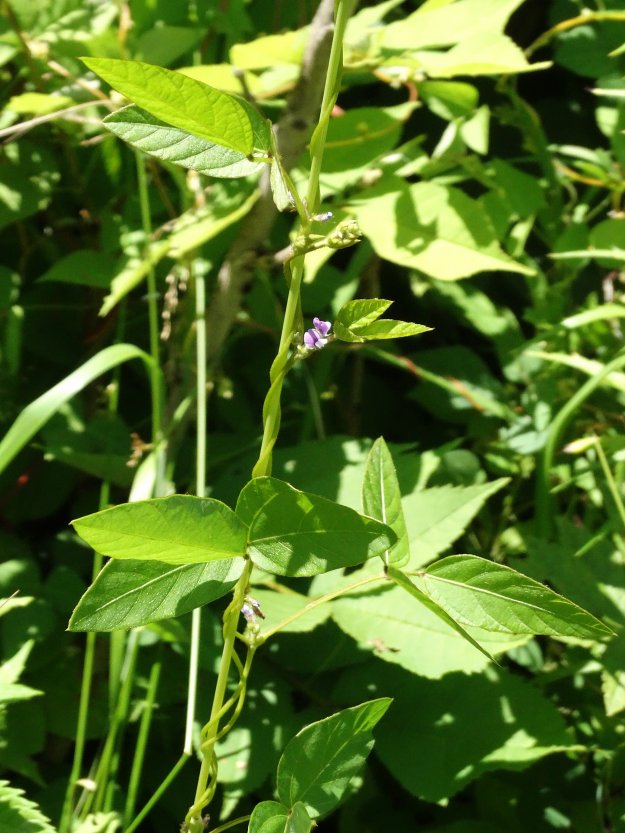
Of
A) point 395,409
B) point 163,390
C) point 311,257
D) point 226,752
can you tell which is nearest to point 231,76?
point 311,257

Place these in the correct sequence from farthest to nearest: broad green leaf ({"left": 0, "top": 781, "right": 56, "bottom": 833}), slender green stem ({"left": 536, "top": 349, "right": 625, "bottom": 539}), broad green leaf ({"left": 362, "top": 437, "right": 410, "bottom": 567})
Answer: slender green stem ({"left": 536, "top": 349, "right": 625, "bottom": 539}), broad green leaf ({"left": 0, "top": 781, "right": 56, "bottom": 833}), broad green leaf ({"left": 362, "top": 437, "right": 410, "bottom": 567})

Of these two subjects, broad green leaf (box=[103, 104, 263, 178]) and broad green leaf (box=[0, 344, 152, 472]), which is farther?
broad green leaf (box=[0, 344, 152, 472])

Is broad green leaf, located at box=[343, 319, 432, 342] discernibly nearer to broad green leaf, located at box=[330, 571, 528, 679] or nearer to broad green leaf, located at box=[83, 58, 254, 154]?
broad green leaf, located at box=[83, 58, 254, 154]

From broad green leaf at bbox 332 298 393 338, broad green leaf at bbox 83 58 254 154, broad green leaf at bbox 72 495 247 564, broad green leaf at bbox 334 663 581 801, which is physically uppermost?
broad green leaf at bbox 83 58 254 154

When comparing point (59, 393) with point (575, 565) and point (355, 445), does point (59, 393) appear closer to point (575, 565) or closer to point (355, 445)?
point (355, 445)

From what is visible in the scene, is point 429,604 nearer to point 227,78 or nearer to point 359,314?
point 359,314

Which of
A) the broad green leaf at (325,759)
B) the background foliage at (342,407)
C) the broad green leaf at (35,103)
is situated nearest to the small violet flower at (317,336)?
the broad green leaf at (325,759)

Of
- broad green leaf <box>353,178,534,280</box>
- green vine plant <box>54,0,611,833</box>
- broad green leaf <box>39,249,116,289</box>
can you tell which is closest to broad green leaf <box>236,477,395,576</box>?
green vine plant <box>54,0,611,833</box>
